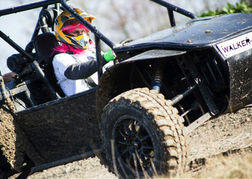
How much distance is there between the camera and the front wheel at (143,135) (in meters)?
2.86

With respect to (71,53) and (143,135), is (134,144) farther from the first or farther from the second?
(71,53)

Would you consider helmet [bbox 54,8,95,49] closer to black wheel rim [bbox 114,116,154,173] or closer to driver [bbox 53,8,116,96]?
driver [bbox 53,8,116,96]

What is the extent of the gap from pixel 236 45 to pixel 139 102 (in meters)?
0.85

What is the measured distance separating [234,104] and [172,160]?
0.68m

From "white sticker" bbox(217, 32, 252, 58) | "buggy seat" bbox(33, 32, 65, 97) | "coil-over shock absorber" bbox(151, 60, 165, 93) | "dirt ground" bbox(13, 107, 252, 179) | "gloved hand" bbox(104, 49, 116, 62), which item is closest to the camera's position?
"white sticker" bbox(217, 32, 252, 58)

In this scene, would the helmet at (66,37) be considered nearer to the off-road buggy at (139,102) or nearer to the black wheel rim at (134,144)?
the off-road buggy at (139,102)

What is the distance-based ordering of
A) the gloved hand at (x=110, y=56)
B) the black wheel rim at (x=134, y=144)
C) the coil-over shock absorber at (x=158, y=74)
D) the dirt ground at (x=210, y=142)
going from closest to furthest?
the black wheel rim at (x=134, y=144)
the coil-over shock absorber at (x=158, y=74)
the gloved hand at (x=110, y=56)
the dirt ground at (x=210, y=142)

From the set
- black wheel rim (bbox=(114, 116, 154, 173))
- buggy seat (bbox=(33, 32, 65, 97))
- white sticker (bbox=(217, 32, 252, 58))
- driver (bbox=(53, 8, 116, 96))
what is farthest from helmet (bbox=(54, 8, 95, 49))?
→ white sticker (bbox=(217, 32, 252, 58))

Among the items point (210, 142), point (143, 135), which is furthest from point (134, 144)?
point (210, 142)

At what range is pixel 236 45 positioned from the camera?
9.62 feet

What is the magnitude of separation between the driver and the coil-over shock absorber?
0.96 meters

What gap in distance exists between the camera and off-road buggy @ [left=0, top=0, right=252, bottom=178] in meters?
2.91

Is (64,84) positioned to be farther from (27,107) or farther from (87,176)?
(87,176)

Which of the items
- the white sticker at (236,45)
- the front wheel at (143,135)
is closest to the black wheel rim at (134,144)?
the front wheel at (143,135)
